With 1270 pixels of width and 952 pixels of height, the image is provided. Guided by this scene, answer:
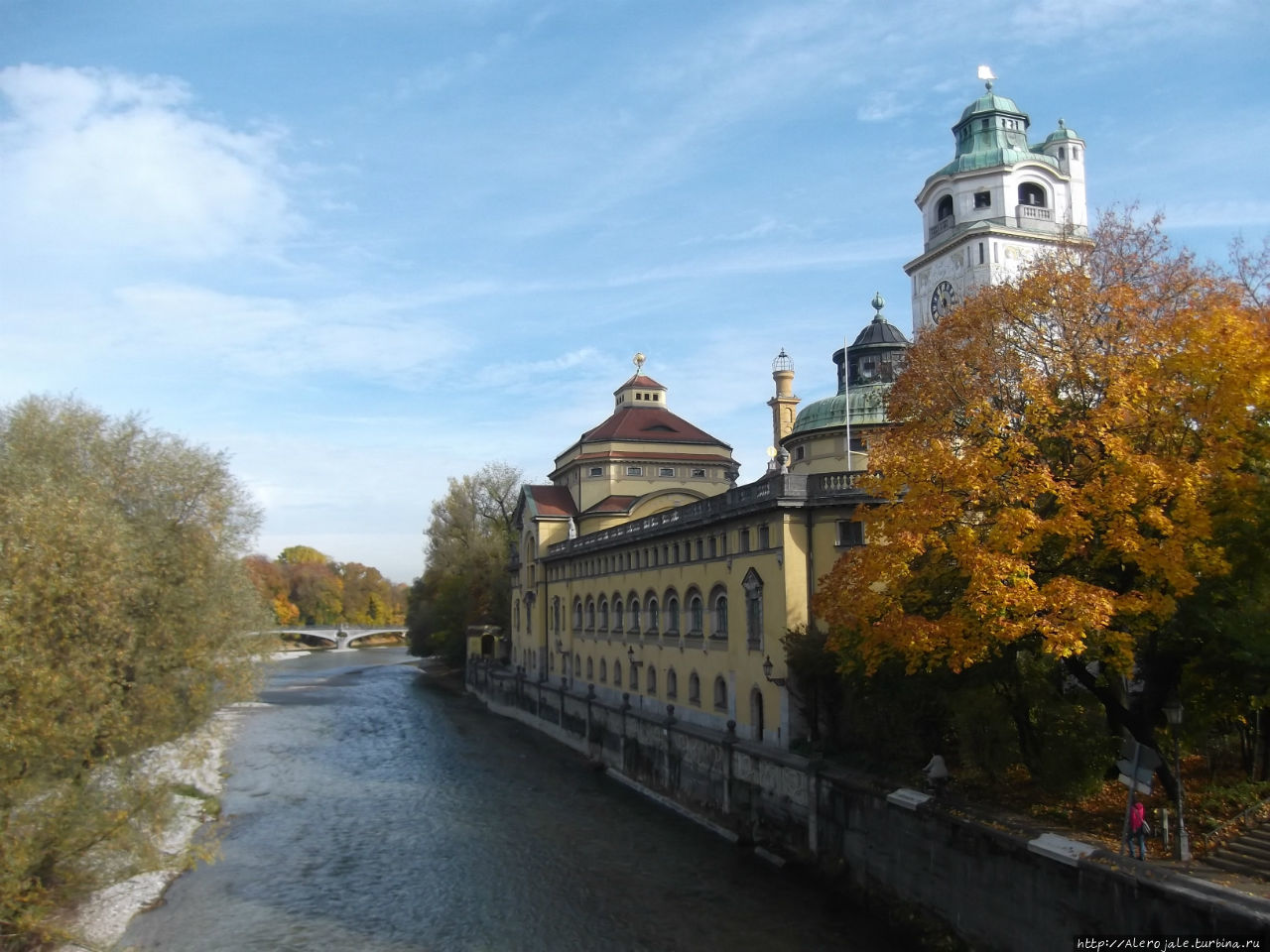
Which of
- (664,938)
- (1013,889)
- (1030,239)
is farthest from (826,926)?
(1030,239)

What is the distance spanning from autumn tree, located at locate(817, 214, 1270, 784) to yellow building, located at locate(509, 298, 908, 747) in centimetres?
674

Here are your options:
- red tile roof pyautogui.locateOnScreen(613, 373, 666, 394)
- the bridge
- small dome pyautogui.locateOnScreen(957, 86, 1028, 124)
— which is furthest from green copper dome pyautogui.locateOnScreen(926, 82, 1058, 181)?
the bridge

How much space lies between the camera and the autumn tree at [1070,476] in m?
15.6

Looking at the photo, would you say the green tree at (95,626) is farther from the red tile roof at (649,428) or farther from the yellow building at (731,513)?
the red tile roof at (649,428)

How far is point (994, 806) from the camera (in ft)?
61.1

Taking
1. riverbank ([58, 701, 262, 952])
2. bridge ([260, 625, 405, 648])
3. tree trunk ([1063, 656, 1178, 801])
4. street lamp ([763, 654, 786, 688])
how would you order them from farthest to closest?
bridge ([260, 625, 405, 648]), street lamp ([763, 654, 786, 688]), riverbank ([58, 701, 262, 952]), tree trunk ([1063, 656, 1178, 801])

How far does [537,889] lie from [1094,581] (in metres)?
14.2

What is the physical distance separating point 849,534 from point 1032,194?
78.5ft

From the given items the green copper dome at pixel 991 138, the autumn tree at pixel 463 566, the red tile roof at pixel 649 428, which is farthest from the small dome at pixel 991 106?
the autumn tree at pixel 463 566

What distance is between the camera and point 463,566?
75562mm

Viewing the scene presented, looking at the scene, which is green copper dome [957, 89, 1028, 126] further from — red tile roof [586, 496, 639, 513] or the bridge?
the bridge

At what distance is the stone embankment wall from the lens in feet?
45.6

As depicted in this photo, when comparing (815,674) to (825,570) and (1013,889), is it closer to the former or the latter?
(825,570)

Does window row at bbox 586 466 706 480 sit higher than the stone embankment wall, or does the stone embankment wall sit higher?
window row at bbox 586 466 706 480
